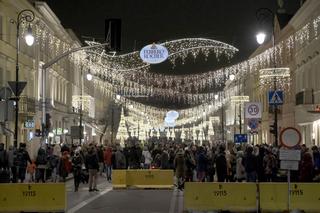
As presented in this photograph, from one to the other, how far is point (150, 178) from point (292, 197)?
12.0 meters

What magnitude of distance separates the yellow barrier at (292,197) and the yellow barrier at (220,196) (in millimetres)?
316

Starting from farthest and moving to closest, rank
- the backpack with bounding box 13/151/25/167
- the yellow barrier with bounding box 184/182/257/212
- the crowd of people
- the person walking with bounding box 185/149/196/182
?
the person walking with bounding box 185/149/196/182
the backpack with bounding box 13/151/25/167
the crowd of people
the yellow barrier with bounding box 184/182/257/212

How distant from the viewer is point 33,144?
5547 centimetres

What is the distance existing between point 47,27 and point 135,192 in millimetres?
36913

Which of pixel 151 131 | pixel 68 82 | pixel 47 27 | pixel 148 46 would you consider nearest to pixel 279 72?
pixel 148 46

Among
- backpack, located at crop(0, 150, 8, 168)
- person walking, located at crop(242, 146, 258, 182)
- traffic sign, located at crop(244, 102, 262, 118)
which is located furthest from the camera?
traffic sign, located at crop(244, 102, 262, 118)

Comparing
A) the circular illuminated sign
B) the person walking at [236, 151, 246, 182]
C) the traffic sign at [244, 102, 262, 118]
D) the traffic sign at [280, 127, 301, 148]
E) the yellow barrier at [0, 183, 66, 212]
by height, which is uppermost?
the circular illuminated sign

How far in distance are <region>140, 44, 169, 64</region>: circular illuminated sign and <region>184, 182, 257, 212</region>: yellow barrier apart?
1094 centimetres

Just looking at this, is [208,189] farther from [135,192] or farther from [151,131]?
[151,131]

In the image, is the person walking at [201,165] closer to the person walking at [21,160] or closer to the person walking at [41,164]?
the person walking at [41,164]

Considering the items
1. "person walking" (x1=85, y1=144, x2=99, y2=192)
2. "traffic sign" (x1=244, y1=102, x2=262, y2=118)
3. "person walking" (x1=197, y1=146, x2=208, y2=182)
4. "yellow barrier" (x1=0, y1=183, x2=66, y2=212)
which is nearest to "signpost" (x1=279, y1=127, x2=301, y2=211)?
"yellow barrier" (x1=0, y1=183, x2=66, y2=212)

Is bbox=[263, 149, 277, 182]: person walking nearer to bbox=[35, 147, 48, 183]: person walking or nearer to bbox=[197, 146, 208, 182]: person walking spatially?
bbox=[197, 146, 208, 182]: person walking

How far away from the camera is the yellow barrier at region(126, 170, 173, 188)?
29.5 meters

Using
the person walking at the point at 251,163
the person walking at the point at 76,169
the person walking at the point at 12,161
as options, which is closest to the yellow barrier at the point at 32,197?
the person walking at the point at 12,161
